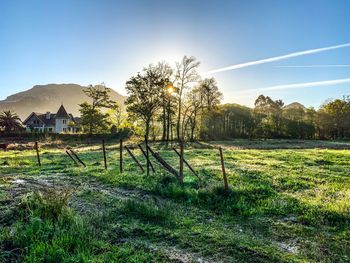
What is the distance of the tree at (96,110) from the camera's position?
72812mm

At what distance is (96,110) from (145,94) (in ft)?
57.8

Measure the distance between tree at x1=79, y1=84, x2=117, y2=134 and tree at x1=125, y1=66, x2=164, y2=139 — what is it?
1256cm

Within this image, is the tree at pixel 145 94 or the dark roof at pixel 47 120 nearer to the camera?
the tree at pixel 145 94

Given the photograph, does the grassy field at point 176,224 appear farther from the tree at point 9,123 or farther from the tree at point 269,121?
the tree at point 269,121

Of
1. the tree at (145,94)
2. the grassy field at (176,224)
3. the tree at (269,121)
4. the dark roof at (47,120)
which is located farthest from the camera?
the dark roof at (47,120)

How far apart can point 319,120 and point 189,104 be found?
145ft

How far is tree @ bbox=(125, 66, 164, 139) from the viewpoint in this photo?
63.3 m

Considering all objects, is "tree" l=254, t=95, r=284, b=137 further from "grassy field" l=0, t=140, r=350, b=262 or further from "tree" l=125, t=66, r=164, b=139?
"grassy field" l=0, t=140, r=350, b=262

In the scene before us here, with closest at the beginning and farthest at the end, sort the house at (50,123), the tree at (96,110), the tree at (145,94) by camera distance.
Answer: the tree at (145,94) → the tree at (96,110) → the house at (50,123)

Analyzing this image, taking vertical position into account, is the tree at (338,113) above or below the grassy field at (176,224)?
above

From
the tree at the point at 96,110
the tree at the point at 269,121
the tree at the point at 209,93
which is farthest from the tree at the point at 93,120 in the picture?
the tree at the point at 269,121

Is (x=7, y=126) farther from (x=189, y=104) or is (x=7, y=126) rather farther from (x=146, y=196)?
(x=146, y=196)

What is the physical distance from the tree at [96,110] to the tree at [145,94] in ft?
41.2

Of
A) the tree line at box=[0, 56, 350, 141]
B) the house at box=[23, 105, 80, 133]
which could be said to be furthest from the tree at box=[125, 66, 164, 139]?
the house at box=[23, 105, 80, 133]
